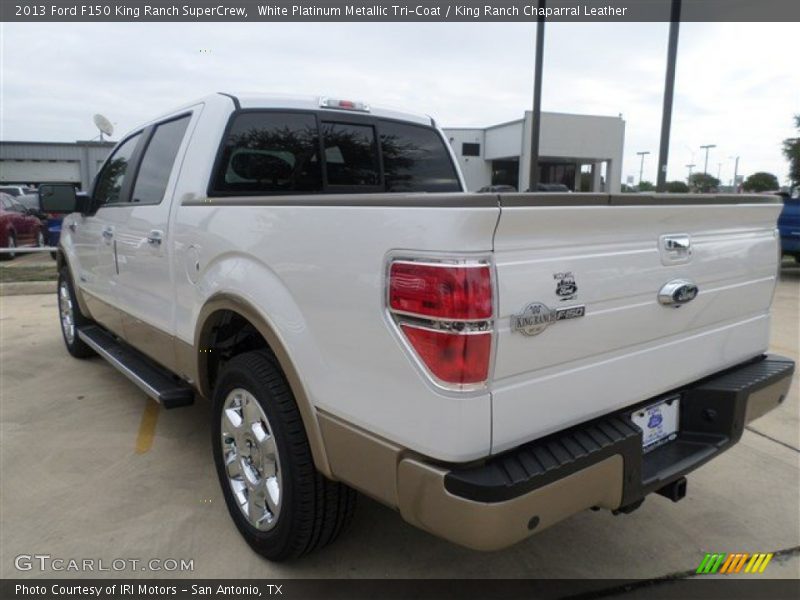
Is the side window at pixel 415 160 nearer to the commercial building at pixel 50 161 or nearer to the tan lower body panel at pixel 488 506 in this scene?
the tan lower body panel at pixel 488 506

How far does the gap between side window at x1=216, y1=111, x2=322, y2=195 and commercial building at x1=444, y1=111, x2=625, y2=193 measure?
2779cm

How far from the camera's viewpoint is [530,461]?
1.84m

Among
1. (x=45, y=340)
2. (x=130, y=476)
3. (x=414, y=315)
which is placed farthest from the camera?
(x=45, y=340)

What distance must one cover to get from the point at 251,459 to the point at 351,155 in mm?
1986

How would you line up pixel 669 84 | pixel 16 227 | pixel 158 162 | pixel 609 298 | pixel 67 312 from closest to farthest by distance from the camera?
pixel 609 298
pixel 158 162
pixel 67 312
pixel 669 84
pixel 16 227

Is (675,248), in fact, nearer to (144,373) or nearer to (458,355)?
(458,355)

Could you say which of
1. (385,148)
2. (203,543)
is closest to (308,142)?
(385,148)

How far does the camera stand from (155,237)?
337 cm

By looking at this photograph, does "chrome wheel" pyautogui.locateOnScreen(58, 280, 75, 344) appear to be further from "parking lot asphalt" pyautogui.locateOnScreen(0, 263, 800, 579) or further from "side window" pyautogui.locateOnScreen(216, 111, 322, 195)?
"side window" pyautogui.locateOnScreen(216, 111, 322, 195)

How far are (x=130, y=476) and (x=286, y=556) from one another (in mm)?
1424

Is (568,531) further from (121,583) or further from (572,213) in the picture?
(121,583)

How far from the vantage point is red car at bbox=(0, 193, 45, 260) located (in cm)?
1430

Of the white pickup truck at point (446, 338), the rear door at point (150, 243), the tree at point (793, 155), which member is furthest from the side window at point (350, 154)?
the tree at point (793, 155)

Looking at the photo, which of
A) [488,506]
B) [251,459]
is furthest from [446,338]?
[251,459]
